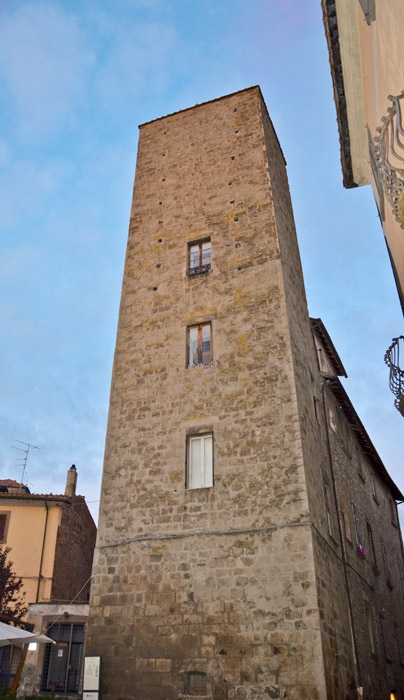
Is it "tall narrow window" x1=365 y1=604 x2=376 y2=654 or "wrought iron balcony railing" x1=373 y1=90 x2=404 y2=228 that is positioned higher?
"wrought iron balcony railing" x1=373 y1=90 x2=404 y2=228

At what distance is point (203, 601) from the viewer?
10.5 meters

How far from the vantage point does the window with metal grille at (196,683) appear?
991cm

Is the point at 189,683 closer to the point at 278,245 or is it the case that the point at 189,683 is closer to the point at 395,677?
the point at 278,245

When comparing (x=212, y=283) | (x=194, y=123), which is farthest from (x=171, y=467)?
(x=194, y=123)

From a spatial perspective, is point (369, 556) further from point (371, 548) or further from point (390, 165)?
point (390, 165)

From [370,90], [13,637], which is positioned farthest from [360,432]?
[370,90]

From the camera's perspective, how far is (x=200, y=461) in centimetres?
1193

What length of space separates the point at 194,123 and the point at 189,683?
14.0 metres

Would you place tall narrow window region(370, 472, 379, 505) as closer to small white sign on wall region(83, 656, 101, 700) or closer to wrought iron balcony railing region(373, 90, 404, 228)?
small white sign on wall region(83, 656, 101, 700)

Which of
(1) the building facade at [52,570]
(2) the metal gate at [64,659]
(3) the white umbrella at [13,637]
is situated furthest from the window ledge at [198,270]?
(2) the metal gate at [64,659]

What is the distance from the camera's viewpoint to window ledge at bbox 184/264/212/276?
14.1m

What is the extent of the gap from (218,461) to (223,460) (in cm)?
11

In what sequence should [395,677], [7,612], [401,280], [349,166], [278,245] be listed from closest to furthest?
[401,280] < [349,166] < [278,245] < [7,612] < [395,677]

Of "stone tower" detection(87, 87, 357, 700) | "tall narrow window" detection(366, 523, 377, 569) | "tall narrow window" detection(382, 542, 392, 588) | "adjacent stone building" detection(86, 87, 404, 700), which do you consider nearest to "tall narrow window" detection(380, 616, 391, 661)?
"adjacent stone building" detection(86, 87, 404, 700)
